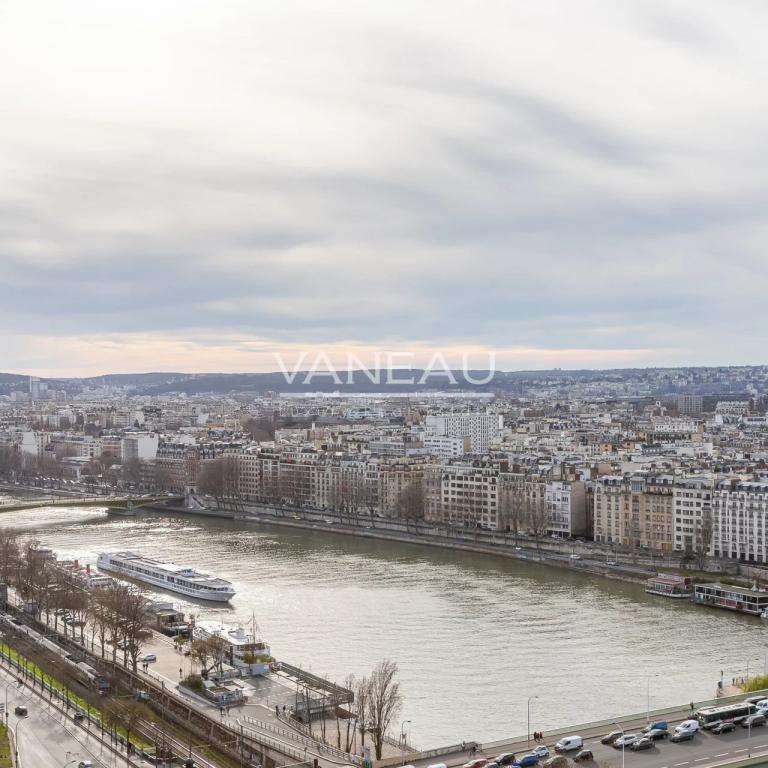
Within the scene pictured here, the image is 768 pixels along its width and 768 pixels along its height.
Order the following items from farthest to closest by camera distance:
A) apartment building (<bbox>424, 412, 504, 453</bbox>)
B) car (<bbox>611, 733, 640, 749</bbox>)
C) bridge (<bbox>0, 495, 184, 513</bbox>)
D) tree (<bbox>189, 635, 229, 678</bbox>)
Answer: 1. apartment building (<bbox>424, 412, 504, 453</bbox>)
2. bridge (<bbox>0, 495, 184, 513</bbox>)
3. tree (<bbox>189, 635, 229, 678</bbox>)
4. car (<bbox>611, 733, 640, 749</bbox>)

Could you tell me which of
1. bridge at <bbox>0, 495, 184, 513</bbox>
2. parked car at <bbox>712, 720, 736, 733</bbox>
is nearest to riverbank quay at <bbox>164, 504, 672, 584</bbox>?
bridge at <bbox>0, 495, 184, 513</bbox>

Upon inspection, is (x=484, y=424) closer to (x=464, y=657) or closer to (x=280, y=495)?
(x=280, y=495)

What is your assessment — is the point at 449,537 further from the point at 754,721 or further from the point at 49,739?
the point at 754,721

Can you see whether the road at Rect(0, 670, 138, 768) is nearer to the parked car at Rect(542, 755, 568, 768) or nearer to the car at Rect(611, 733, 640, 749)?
the parked car at Rect(542, 755, 568, 768)

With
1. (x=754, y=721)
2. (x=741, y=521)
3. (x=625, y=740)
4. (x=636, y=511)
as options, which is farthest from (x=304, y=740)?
(x=636, y=511)

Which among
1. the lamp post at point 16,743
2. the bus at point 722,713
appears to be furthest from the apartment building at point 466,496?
the lamp post at point 16,743

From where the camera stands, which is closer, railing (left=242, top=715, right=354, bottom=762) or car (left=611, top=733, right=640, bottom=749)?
car (left=611, top=733, right=640, bottom=749)
